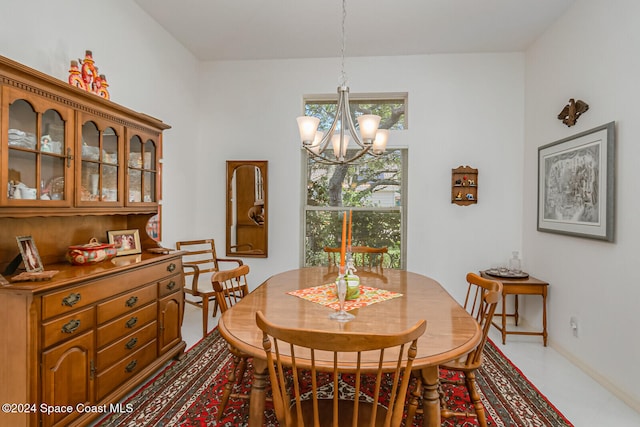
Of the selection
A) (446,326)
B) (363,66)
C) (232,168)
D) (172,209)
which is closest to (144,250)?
(172,209)

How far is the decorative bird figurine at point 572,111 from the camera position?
9.30ft

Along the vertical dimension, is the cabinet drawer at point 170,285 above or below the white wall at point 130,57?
below

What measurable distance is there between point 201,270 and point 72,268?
1823 millimetres

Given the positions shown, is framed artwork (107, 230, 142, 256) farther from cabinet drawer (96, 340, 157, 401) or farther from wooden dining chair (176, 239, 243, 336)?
cabinet drawer (96, 340, 157, 401)

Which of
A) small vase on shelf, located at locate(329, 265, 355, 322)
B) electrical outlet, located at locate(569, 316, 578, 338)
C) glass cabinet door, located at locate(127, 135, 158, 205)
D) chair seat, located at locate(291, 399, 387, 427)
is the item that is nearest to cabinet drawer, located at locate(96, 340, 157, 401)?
glass cabinet door, located at locate(127, 135, 158, 205)

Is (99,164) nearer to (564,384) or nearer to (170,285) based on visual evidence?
(170,285)

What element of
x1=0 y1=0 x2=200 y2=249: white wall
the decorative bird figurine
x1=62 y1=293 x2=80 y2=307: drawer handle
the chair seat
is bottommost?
the chair seat

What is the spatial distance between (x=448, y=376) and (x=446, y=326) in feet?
4.34

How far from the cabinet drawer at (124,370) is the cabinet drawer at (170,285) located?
350 millimetres

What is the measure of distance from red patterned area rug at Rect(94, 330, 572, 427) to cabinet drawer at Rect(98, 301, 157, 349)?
436 millimetres

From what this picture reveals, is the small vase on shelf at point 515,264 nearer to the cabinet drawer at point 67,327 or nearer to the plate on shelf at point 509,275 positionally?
the plate on shelf at point 509,275

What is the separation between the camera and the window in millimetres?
4195

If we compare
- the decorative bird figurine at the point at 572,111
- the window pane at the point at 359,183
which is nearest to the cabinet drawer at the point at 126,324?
the window pane at the point at 359,183

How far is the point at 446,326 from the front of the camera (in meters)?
1.62
